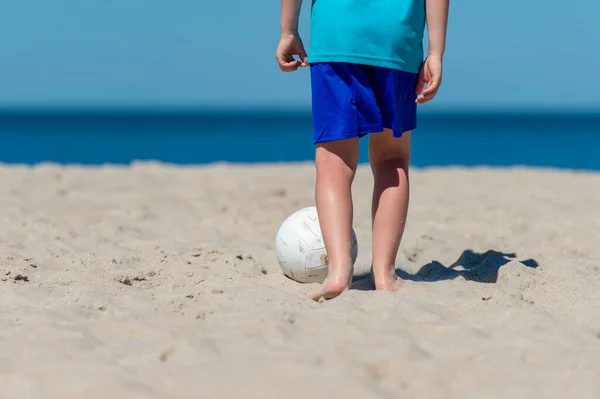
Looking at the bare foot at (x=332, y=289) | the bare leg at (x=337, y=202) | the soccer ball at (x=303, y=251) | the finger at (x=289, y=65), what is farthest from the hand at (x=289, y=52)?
the bare foot at (x=332, y=289)

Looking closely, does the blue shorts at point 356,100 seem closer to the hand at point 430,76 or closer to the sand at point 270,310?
the hand at point 430,76

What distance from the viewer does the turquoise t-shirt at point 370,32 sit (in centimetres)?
320

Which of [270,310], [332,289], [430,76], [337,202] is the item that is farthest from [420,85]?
[270,310]

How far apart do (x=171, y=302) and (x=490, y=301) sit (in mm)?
1324

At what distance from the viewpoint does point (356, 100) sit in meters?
3.23

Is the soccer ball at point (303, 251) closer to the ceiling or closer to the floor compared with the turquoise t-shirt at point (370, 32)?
closer to the floor

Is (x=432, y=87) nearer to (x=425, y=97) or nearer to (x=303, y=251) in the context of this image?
(x=425, y=97)

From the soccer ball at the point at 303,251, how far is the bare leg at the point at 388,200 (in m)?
0.24

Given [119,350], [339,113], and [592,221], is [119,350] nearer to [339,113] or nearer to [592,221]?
[339,113]

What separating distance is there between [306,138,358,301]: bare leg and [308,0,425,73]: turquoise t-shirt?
39 centimetres

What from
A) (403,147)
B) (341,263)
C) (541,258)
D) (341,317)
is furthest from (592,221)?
(341,317)

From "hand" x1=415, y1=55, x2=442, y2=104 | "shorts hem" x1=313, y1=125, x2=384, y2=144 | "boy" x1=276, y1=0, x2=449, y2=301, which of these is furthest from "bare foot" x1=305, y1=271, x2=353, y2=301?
"hand" x1=415, y1=55, x2=442, y2=104

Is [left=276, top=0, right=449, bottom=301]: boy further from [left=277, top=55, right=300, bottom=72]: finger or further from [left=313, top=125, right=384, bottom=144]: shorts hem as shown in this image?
[left=277, top=55, right=300, bottom=72]: finger

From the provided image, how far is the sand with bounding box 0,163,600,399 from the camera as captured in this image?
2.22 m
